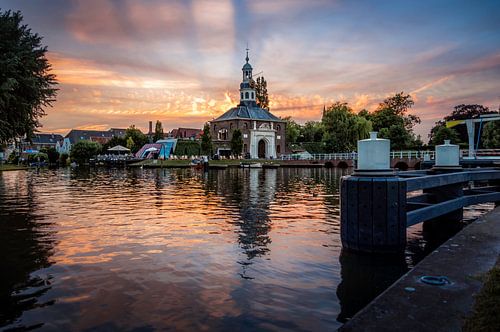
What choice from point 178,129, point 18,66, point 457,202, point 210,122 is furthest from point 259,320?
point 178,129

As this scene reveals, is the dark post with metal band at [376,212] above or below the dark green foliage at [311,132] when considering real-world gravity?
below

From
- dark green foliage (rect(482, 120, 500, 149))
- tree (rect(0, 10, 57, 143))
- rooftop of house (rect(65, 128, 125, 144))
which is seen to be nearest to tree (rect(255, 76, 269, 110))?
dark green foliage (rect(482, 120, 500, 149))

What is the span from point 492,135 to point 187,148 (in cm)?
5590

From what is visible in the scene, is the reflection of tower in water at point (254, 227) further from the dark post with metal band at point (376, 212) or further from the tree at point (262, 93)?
the tree at point (262, 93)

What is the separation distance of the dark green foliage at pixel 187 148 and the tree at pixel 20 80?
6506cm

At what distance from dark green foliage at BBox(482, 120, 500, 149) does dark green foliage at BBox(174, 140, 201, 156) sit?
53.4 m

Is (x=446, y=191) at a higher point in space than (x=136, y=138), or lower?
lower

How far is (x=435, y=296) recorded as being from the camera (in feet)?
14.3

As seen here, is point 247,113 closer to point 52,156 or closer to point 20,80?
point 52,156

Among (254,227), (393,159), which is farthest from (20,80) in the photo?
(393,159)

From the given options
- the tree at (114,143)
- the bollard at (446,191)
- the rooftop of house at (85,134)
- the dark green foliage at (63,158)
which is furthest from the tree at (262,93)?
the bollard at (446,191)

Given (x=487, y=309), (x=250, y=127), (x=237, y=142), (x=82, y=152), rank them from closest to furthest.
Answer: (x=487, y=309), (x=237, y=142), (x=82, y=152), (x=250, y=127)

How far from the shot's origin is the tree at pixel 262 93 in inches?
4525

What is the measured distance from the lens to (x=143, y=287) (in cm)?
657
